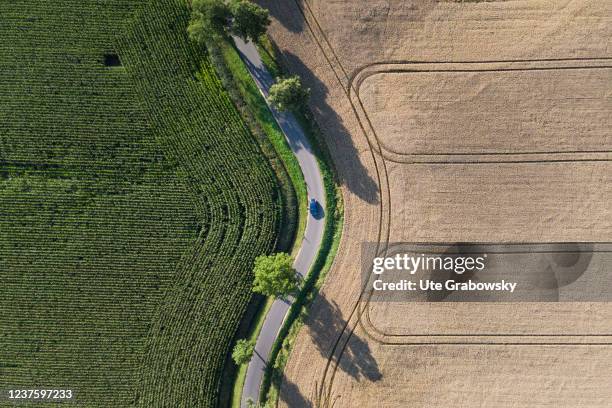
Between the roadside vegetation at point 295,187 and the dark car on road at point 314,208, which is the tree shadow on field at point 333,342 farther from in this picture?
the dark car on road at point 314,208

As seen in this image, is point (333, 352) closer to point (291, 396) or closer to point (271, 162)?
point (291, 396)

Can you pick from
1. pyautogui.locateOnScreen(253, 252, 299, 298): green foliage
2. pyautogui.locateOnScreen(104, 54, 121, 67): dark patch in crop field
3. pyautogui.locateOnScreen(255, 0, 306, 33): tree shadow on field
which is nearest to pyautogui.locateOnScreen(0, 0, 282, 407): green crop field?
pyautogui.locateOnScreen(104, 54, 121, 67): dark patch in crop field

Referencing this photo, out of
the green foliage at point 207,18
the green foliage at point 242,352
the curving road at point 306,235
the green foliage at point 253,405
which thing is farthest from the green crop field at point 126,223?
the green foliage at point 253,405

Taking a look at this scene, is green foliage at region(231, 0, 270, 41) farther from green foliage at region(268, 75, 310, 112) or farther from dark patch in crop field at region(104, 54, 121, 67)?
dark patch in crop field at region(104, 54, 121, 67)

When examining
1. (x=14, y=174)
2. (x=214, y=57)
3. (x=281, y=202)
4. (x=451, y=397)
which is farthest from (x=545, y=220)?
(x=14, y=174)

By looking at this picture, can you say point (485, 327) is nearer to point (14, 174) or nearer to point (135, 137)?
point (135, 137)
